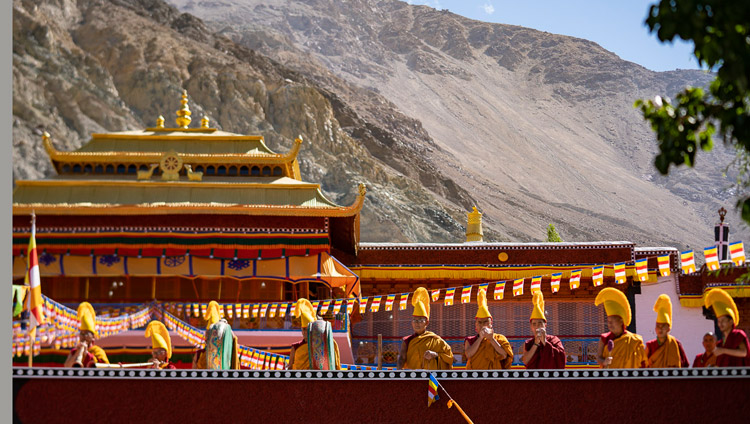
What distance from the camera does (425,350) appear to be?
9.63m

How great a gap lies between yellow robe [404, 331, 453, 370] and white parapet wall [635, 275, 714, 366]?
1067 centimetres

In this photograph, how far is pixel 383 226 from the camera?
4897 cm

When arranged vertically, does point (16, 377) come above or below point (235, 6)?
below

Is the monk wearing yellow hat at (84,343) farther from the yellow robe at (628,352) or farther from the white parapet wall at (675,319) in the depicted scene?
the white parapet wall at (675,319)

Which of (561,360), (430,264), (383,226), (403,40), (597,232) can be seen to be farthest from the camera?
(403,40)

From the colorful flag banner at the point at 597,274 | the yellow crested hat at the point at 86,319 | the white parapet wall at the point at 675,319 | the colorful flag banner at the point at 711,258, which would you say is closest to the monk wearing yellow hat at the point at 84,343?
the yellow crested hat at the point at 86,319

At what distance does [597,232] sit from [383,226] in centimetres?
2574

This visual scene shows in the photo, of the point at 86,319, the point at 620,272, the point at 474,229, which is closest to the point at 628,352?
the point at 620,272

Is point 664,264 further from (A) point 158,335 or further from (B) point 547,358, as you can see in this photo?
(A) point 158,335

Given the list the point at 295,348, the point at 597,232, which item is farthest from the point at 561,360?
the point at 597,232

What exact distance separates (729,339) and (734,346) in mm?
99

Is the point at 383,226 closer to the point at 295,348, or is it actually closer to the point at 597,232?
the point at 597,232

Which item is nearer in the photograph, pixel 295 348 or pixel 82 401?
pixel 82 401

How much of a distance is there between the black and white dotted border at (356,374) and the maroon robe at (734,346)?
14.3 inches
